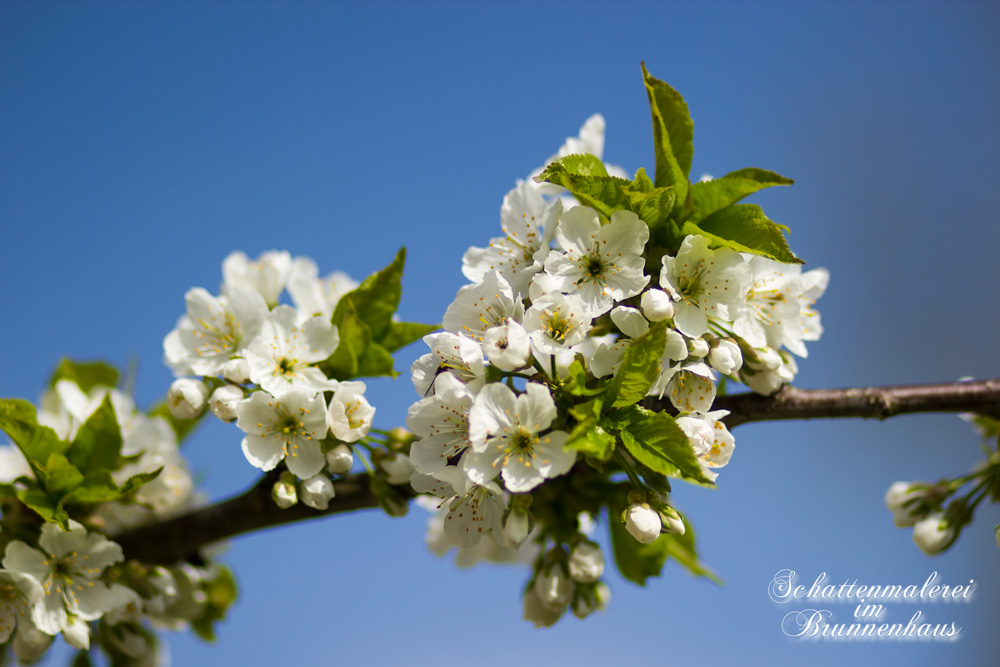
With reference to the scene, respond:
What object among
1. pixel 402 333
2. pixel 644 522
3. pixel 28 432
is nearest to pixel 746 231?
pixel 644 522

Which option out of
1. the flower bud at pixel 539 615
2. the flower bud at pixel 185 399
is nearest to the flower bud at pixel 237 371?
the flower bud at pixel 185 399

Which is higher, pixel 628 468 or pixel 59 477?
pixel 59 477

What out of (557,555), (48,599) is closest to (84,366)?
(48,599)

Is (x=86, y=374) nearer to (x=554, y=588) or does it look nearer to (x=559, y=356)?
(x=554, y=588)

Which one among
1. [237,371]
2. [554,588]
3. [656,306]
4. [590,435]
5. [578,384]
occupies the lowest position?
[554,588]

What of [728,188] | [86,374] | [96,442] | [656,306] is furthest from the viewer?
[86,374]

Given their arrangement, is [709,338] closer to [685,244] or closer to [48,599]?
[685,244]
